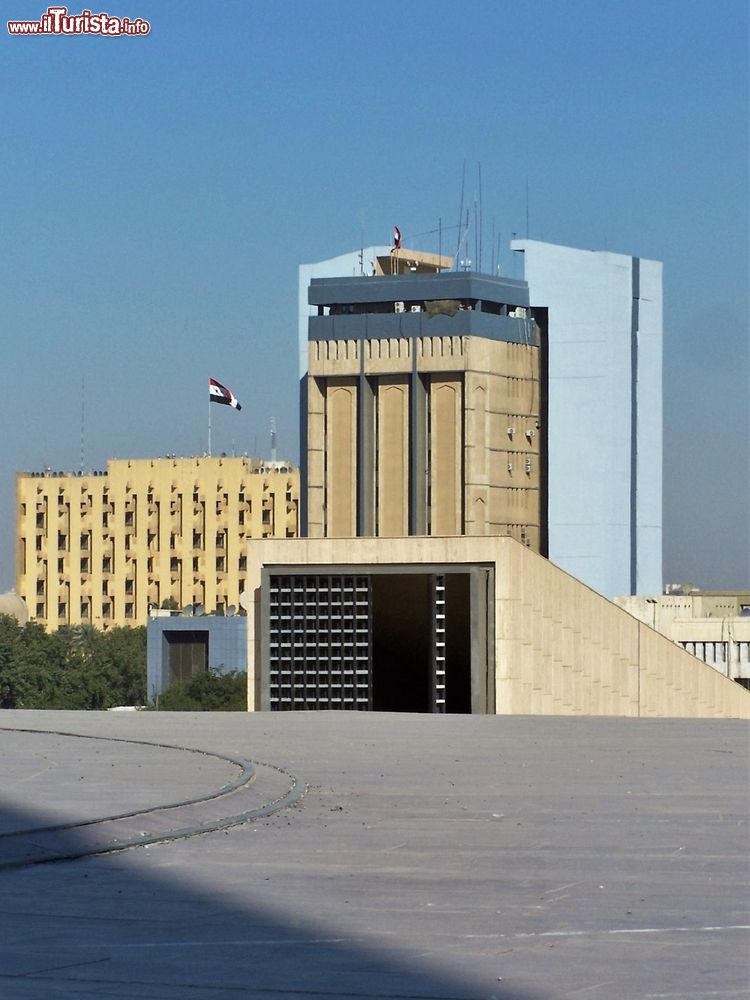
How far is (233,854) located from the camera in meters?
12.2

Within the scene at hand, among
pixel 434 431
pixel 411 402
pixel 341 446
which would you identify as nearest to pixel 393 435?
pixel 411 402

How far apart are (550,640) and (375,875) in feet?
138

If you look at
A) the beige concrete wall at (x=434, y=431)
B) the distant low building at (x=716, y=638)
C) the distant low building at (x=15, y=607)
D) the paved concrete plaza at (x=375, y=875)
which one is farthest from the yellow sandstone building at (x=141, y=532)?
the paved concrete plaza at (x=375, y=875)

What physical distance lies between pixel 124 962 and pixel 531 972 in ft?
6.00

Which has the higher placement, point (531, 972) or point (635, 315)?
point (635, 315)

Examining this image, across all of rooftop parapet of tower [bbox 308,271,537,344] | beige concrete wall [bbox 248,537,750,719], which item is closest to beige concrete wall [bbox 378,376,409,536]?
rooftop parapet of tower [bbox 308,271,537,344]

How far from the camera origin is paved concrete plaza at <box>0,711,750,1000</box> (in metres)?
8.16

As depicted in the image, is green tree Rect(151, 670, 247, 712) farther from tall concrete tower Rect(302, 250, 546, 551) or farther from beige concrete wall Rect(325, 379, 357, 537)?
tall concrete tower Rect(302, 250, 546, 551)

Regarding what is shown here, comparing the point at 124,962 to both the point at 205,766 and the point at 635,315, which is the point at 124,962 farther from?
the point at 635,315

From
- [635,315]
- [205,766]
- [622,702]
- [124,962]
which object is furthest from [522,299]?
[124,962]

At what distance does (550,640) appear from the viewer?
52.9 m

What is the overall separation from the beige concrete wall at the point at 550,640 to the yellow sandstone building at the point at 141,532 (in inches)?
5009

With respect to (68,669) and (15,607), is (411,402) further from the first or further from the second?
(15,607)

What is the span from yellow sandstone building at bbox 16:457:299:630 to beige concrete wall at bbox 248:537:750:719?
417 feet
